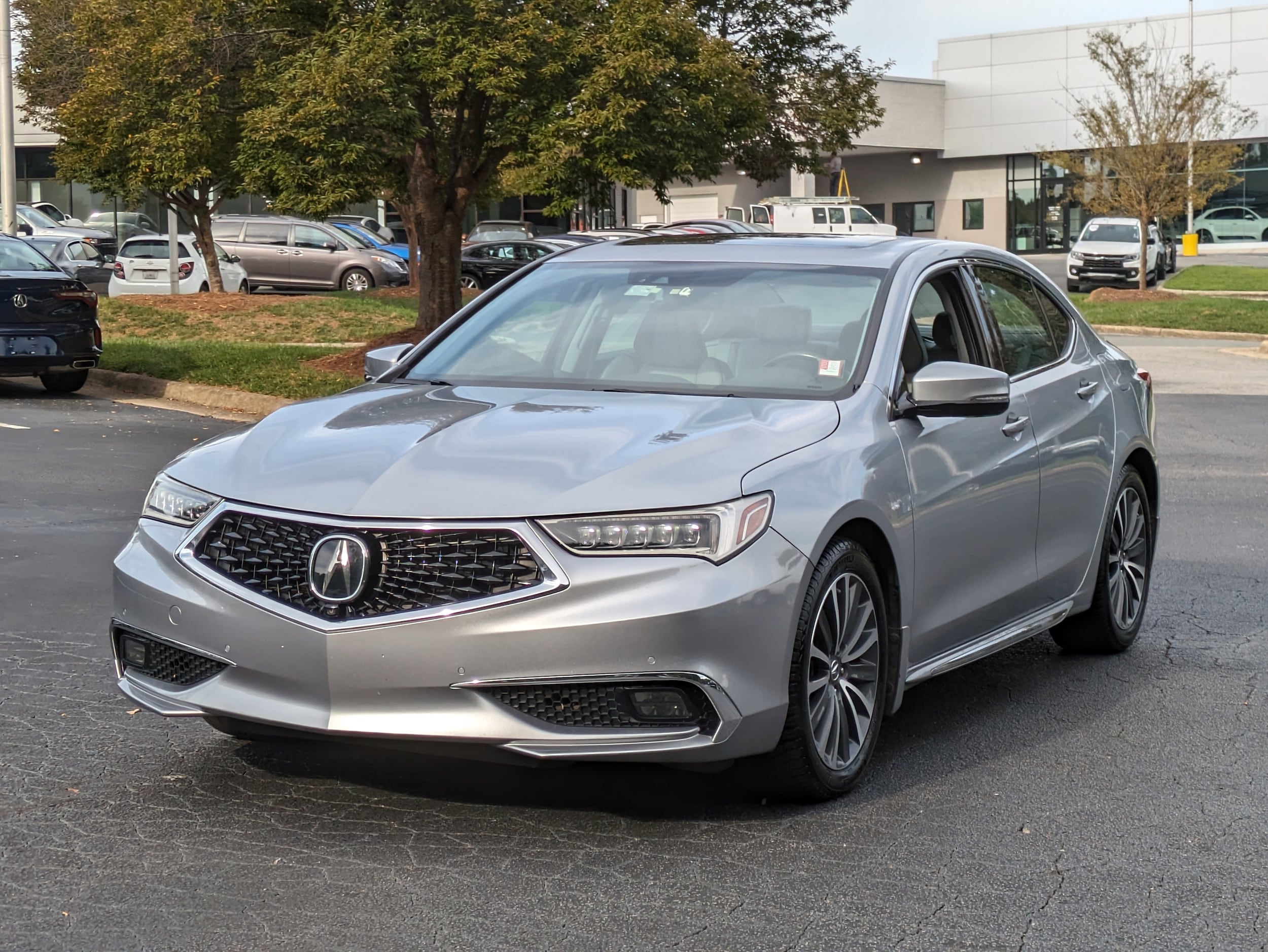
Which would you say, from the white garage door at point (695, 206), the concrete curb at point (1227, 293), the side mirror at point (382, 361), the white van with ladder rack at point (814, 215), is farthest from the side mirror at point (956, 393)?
the white garage door at point (695, 206)

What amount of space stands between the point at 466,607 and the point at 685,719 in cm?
64

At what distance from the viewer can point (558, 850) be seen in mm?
4469

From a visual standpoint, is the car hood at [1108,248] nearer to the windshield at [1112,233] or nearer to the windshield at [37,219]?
the windshield at [1112,233]

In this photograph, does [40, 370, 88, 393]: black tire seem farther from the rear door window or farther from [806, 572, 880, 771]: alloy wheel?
the rear door window

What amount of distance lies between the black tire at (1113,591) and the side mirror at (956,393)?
1.57 meters

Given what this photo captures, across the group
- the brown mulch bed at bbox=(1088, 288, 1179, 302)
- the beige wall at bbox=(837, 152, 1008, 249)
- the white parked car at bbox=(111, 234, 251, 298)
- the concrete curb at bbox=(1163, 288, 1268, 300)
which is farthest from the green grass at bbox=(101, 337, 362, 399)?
the beige wall at bbox=(837, 152, 1008, 249)

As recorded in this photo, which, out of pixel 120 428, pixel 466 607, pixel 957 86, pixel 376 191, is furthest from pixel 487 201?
pixel 957 86

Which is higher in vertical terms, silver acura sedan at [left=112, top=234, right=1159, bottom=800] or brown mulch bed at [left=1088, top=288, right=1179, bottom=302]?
silver acura sedan at [left=112, top=234, right=1159, bottom=800]

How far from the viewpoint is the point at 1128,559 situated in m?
7.13

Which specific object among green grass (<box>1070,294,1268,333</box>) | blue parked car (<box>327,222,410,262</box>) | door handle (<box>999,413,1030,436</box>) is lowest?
green grass (<box>1070,294,1268,333</box>)

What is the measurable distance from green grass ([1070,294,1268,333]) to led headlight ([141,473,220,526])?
25.1 metres

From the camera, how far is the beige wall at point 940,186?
229 feet

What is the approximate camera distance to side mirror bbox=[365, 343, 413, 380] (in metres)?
6.11

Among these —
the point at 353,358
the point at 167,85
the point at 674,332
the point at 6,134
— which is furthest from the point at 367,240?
the point at 674,332
